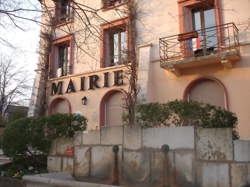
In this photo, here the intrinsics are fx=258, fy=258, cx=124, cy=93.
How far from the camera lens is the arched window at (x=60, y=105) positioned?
14.1 m

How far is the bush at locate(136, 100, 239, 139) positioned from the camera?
5020mm

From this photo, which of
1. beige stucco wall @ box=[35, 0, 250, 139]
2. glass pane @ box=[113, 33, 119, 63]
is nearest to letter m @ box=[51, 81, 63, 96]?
beige stucco wall @ box=[35, 0, 250, 139]

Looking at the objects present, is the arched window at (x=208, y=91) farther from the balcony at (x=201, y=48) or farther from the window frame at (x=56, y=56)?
the window frame at (x=56, y=56)

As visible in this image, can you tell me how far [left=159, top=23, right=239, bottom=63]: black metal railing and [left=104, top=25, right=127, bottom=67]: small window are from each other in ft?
7.85

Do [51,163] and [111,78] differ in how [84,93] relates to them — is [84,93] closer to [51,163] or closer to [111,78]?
[111,78]

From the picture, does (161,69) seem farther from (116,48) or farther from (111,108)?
(111,108)

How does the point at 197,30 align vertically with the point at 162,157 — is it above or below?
above

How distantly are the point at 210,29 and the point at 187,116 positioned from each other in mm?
6513

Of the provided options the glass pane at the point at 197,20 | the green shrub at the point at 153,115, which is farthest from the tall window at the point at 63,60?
the green shrub at the point at 153,115

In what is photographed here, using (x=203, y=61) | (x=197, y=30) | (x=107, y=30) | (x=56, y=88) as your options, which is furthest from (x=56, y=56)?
(x=203, y=61)

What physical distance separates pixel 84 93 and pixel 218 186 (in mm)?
9954

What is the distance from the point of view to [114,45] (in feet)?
43.1

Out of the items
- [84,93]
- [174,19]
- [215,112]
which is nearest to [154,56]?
[174,19]

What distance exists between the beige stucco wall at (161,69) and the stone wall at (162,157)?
4124mm
